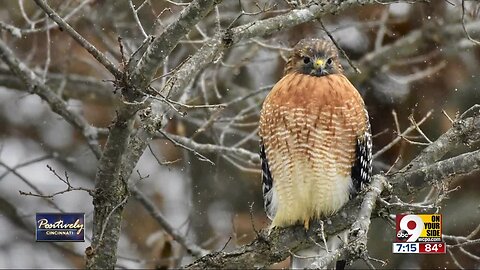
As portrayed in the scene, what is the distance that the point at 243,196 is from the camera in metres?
9.23

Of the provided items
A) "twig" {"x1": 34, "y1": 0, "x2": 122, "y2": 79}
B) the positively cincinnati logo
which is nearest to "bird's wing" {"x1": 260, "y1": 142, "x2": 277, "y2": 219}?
the positively cincinnati logo

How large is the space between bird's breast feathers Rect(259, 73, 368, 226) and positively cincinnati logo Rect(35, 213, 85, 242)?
3.87 feet

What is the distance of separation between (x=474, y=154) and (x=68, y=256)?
15.9ft

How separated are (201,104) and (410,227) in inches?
122

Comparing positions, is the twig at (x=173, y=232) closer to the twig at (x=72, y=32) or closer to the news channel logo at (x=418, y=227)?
the news channel logo at (x=418, y=227)

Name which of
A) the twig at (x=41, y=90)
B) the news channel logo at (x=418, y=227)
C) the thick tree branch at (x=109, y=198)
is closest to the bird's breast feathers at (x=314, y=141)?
the news channel logo at (x=418, y=227)

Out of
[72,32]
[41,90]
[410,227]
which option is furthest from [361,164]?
[41,90]

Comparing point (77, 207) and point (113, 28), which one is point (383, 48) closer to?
point (113, 28)

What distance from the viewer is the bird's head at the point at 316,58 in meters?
6.09

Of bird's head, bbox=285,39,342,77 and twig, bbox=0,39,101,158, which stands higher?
twig, bbox=0,39,101,158

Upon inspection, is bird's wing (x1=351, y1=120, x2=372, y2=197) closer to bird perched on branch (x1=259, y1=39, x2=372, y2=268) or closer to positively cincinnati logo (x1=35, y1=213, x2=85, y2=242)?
bird perched on branch (x1=259, y1=39, x2=372, y2=268)

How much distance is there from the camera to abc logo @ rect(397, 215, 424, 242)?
5703 mm

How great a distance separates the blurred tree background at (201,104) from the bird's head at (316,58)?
58.9 inches

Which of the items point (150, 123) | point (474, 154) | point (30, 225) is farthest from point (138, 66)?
point (30, 225)
